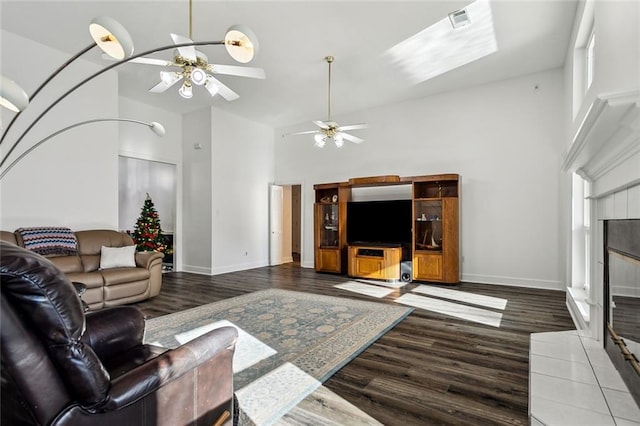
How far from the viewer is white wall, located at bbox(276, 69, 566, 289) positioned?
Answer: 17.7 ft

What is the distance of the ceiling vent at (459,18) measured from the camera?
12.2 feet

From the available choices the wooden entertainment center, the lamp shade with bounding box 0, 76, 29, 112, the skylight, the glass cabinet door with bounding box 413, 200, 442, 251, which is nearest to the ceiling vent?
the skylight

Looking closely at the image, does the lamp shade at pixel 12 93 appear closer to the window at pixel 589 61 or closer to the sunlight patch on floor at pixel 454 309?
the sunlight patch on floor at pixel 454 309

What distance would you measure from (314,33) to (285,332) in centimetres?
358

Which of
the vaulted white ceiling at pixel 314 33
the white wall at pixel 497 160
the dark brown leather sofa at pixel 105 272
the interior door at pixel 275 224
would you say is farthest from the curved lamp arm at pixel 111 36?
the interior door at pixel 275 224

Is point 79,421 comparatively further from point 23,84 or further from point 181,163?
point 181,163

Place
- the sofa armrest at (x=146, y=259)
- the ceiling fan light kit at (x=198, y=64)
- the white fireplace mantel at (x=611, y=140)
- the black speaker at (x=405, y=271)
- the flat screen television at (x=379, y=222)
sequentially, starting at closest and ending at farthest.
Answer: the white fireplace mantel at (x=611, y=140) → the ceiling fan light kit at (x=198, y=64) → the sofa armrest at (x=146, y=259) → the black speaker at (x=405, y=271) → the flat screen television at (x=379, y=222)

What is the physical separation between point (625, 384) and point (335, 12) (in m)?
4.14

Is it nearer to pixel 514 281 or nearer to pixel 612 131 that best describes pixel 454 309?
pixel 514 281

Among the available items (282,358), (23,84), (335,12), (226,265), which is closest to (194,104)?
(23,84)

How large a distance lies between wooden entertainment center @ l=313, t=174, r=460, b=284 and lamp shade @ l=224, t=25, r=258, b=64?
450 centimetres

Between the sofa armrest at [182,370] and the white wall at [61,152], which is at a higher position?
the white wall at [61,152]

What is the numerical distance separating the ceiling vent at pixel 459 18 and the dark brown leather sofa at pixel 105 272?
16.7ft

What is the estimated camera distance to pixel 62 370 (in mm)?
1096
